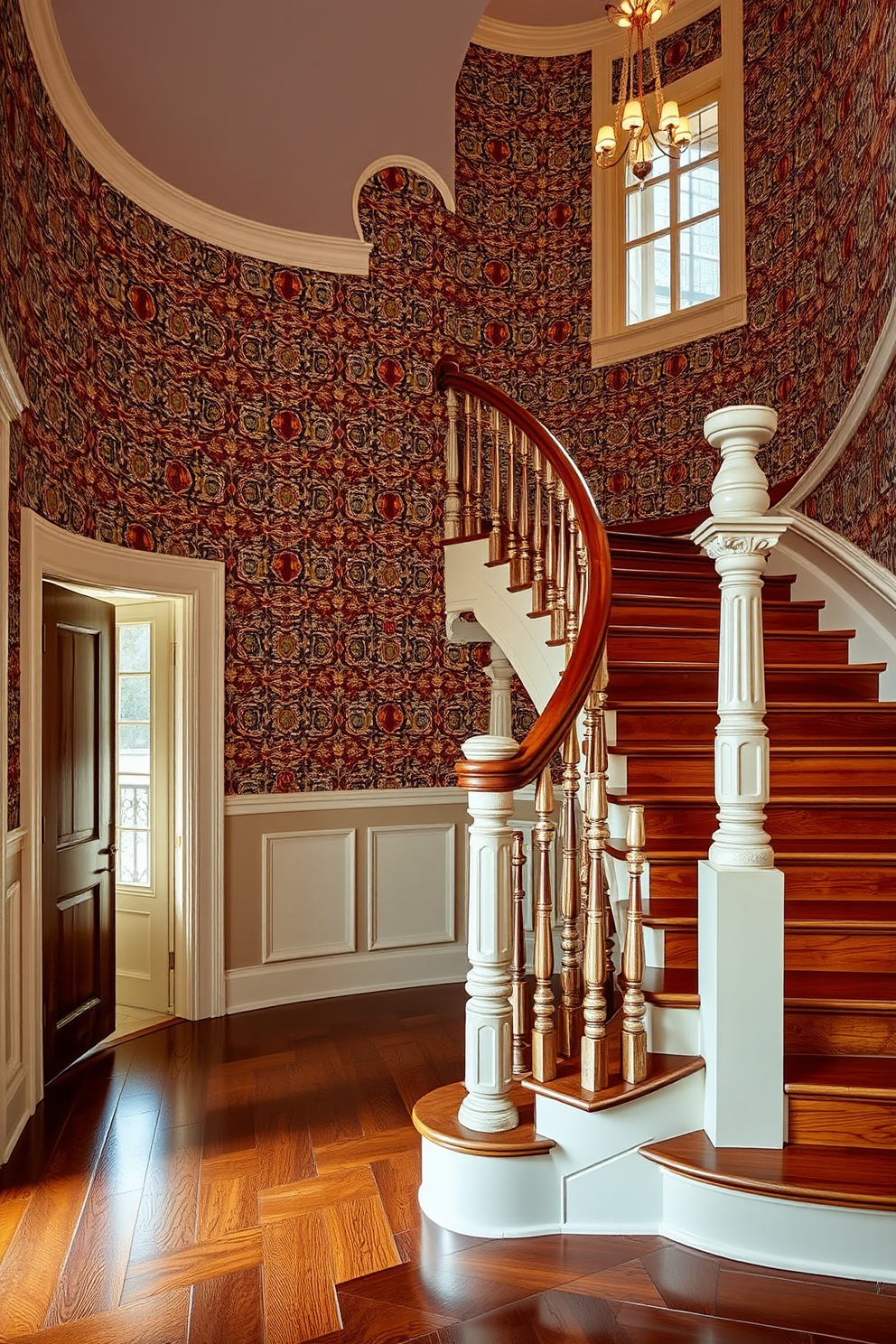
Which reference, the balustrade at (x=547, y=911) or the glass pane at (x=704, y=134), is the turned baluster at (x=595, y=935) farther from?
the glass pane at (x=704, y=134)

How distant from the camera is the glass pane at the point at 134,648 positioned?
4.92m

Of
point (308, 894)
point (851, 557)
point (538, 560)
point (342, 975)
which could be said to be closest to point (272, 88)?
point (538, 560)

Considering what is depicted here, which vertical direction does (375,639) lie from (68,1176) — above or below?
above

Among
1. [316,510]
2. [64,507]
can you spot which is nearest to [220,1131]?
[64,507]

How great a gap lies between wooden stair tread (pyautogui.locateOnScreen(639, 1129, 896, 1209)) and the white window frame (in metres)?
4.22

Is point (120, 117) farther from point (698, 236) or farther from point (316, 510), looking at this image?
point (698, 236)

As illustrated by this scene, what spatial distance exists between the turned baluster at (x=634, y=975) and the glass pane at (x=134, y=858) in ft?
10.1

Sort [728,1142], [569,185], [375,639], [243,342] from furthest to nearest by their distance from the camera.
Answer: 1. [569,185]
2. [375,639]
3. [243,342]
4. [728,1142]

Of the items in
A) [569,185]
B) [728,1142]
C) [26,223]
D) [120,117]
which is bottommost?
[728,1142]

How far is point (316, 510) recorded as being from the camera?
5.02 metres

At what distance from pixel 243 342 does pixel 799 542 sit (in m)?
2.83

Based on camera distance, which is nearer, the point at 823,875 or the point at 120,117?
the point at 823,875

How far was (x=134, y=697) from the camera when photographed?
4.94 metres

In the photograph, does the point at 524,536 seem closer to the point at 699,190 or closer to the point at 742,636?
the point at 742,636
